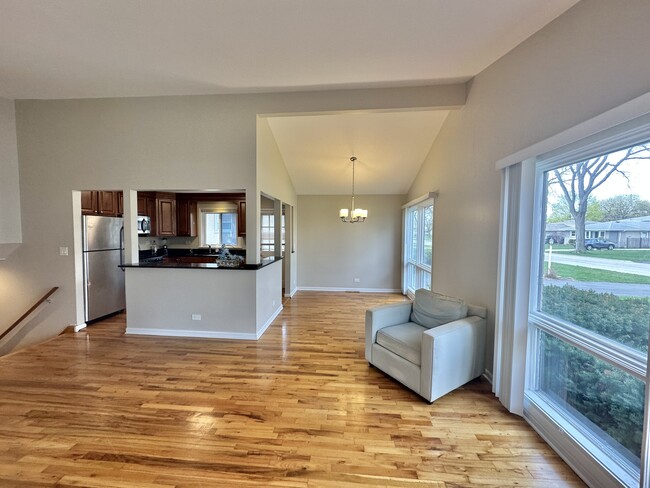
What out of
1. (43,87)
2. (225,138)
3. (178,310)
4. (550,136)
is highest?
(43,87)

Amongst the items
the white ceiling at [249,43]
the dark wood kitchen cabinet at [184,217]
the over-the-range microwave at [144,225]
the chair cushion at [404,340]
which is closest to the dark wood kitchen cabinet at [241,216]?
the dark wood kitchen cabinet at [184,217]

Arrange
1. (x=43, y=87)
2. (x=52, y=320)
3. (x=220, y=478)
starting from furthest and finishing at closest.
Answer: (x=52, y=320), (x=43, y=87), (x=220, y=478)

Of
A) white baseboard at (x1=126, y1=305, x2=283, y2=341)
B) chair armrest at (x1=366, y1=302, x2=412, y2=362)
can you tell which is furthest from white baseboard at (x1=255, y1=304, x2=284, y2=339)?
chair armrest at (x1=366, y1=302, x2=412, y2=362)

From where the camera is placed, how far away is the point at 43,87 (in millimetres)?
3283

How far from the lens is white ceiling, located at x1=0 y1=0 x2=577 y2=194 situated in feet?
6.54

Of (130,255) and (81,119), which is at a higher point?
(81,119)

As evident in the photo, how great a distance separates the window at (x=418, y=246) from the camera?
196 inches

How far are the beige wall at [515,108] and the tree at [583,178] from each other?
277 mm

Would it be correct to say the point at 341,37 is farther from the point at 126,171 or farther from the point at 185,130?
the point at 126,171

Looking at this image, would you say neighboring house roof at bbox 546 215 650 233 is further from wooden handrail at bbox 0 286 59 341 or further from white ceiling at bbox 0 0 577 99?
wooden handrail at bbox 0 286 59 341

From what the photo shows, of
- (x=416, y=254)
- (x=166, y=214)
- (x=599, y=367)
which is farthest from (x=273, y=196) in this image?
(x=599, y=367)

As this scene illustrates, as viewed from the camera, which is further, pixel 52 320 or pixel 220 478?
pixel 52 320

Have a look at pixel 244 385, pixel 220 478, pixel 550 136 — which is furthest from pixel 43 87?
pixel 550 136

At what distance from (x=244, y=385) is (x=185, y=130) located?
10.6 ft
